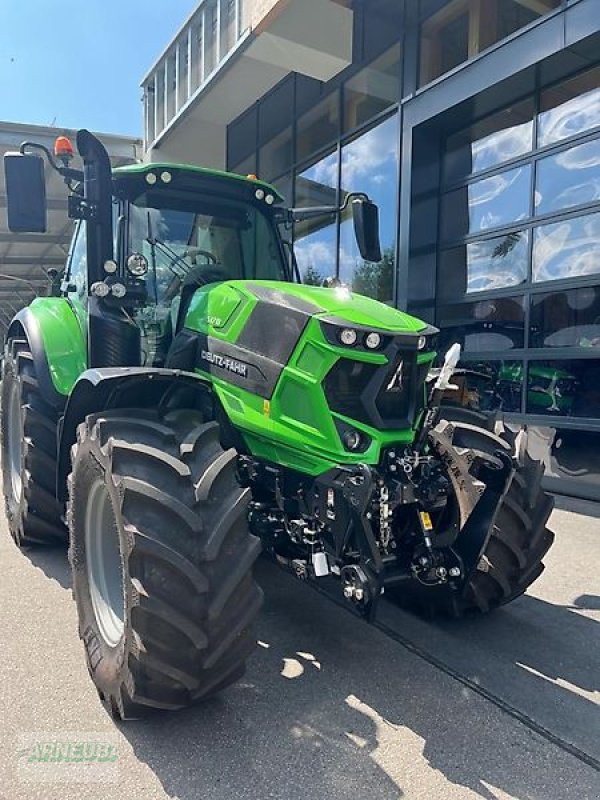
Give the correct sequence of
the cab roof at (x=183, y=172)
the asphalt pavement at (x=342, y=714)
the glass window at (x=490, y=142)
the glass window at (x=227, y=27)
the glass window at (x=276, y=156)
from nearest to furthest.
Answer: the asphalt pavement at (x=342, y=714) → the cab roof at (x=183, y=172) → the glass window at (x=490, y=142) → the glass window at (x=227, y=27) → the glass window at (x=276, y=156)

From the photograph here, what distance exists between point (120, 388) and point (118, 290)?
2.39 feet

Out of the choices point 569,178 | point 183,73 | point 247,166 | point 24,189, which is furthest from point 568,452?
point 183,73

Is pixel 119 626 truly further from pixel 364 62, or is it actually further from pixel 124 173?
pixel 364 62

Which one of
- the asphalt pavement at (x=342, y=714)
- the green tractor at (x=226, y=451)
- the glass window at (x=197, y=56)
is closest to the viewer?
the asphalt pavement at (x=342, y=714)

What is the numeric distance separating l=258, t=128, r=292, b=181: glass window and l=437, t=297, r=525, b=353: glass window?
4.60 metres

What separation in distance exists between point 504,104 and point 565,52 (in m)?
1.13

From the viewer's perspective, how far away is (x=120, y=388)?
2990 mm

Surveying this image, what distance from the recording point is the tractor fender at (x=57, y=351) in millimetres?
4039

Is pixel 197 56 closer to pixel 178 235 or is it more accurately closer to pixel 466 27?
pixel 466 27

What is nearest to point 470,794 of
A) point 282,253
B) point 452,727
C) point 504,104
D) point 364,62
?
point 452,727

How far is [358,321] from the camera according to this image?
2773mm

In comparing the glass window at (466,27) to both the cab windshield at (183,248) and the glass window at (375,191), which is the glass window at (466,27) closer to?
the glass window at (375,191)

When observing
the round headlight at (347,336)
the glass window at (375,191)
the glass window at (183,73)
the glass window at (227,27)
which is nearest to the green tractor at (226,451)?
the round headlight at (347,336)

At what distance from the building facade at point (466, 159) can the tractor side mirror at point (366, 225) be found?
252cm
